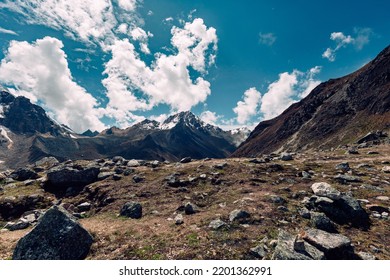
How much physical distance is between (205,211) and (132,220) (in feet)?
20.6

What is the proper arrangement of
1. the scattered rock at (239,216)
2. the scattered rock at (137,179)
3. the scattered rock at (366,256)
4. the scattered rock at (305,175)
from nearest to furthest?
1. the scattered rock at (366,256)
2. the scattered rock at (239,216)
3. the scattered rock at (305,175)
4. the scattered rock at (137,179)

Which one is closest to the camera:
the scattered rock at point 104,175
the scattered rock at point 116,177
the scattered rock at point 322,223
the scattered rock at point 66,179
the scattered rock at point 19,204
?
the scattered rock at point 322,223

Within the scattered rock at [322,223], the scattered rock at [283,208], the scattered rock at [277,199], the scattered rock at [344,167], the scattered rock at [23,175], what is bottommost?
the scattered rock at [322,223]

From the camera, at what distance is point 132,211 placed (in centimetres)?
2286

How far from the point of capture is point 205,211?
73.2ft

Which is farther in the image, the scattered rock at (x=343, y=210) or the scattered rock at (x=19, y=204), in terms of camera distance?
the scattered rock at (x=19, y=204)

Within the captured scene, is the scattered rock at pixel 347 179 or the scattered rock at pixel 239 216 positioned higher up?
the scattered rock at pixel 347 179

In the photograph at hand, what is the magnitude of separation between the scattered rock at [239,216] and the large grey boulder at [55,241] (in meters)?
10.3

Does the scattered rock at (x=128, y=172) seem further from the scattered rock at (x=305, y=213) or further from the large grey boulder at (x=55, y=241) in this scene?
the scattered rock at (x=305, y=213)

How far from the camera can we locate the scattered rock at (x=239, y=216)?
754 inches

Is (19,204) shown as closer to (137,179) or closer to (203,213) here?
(137,179)

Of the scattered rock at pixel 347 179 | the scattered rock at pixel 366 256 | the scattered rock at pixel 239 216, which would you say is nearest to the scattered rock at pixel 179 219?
the scattered rock at pixel 239 216
